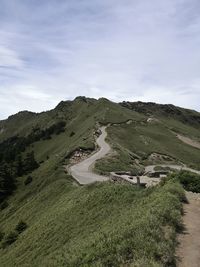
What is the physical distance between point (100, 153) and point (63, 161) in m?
8.10

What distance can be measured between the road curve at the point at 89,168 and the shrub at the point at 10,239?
13.3 m

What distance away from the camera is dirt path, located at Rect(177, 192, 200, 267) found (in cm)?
1773

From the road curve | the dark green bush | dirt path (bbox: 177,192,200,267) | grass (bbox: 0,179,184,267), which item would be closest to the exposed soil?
the road curve

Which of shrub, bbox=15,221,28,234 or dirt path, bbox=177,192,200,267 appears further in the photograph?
shrub, bbox=15,221,28,234

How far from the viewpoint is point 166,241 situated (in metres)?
19.0

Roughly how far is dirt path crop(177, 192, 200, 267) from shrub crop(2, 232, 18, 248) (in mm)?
28420

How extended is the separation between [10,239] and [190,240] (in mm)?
35232

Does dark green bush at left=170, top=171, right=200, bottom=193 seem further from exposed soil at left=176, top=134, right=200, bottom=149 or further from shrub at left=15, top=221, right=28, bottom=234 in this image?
exposed soil at left=176, top=134, right=200, bottom=149

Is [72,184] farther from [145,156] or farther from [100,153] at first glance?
[145,156]

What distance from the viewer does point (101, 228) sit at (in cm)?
2912

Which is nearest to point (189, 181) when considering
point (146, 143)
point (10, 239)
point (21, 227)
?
point (21, 227)

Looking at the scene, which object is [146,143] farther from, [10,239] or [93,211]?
[93,211]

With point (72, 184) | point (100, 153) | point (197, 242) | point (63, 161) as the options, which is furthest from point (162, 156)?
point (197, 242)

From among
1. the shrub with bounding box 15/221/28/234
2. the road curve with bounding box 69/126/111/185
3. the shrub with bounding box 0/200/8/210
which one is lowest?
the shrub with bounding box 0/200/8/210
